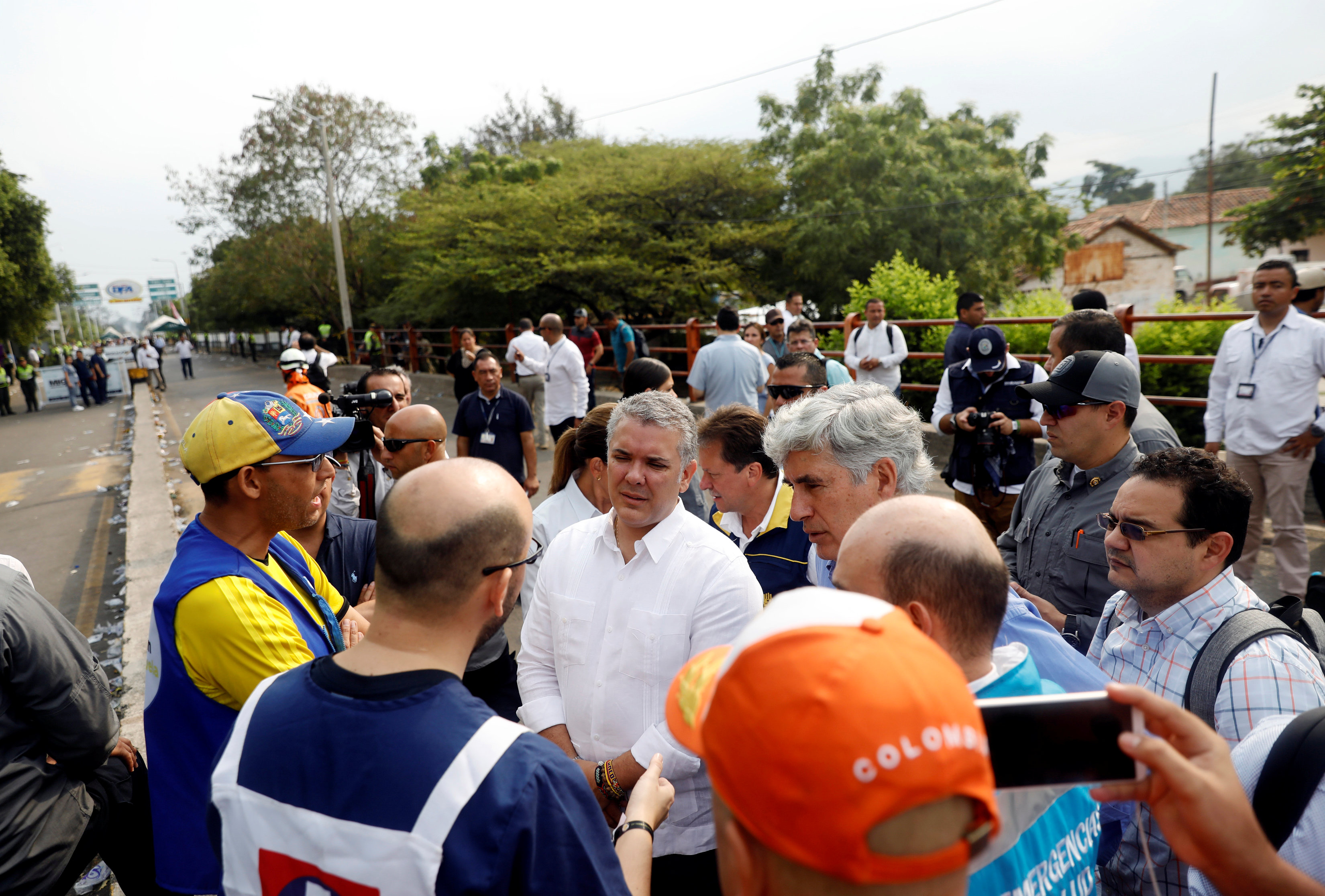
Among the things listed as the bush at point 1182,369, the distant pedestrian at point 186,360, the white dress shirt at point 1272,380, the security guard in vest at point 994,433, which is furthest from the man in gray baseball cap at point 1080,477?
the distant pedestrian at point 186,360

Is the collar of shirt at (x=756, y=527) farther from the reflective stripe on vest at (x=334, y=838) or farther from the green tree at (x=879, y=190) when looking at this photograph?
the green tree at (x=879, y=190)

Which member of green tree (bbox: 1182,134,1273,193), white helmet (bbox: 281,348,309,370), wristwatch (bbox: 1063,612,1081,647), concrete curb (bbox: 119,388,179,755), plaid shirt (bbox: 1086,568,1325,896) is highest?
green tree (bbox: 1182,134,1273,193)

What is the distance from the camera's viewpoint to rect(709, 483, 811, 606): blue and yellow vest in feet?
8.78

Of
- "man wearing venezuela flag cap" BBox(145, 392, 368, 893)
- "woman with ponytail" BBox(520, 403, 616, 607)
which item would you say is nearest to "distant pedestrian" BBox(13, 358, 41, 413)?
"woman with ponytail" BBox(520, 403, 616, 607)

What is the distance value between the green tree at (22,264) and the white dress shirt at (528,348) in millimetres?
22512

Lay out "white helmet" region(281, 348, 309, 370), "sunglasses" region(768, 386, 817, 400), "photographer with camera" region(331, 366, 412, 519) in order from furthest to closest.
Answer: "white helmet" region(281, 348, 309, 370) → "sunglasses" region(768, 386, 817, 400) → "photographer with camera" region(331, 366, 412, 519)

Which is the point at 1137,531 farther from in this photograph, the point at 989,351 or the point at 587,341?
the point at 587,341

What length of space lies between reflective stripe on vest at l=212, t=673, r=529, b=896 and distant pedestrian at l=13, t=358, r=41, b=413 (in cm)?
3028

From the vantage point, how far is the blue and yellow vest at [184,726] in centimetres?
189

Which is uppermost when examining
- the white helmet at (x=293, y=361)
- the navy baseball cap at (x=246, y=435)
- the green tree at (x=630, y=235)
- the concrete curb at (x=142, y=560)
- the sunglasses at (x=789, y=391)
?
the green tree at (x=630, y=235)

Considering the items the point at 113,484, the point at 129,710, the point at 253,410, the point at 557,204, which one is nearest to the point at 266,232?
the point at 557,204

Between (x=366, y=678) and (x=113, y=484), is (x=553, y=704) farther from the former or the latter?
(x=113, y=484)

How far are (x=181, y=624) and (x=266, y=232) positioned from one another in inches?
1286

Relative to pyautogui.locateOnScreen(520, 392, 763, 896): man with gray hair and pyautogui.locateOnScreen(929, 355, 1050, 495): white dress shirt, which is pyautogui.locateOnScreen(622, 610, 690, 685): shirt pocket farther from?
pyautogui.locateOnScreen(929, 355, 1050, 495): white dress shirt
